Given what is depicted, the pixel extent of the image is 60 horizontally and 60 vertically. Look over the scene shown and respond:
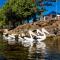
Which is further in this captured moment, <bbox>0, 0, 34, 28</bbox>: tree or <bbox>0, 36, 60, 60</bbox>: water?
<bbox>0, 0, 34, 28</bbox>: tree

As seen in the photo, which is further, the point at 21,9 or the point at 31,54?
the point at 21,9

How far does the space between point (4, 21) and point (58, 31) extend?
63.6 m

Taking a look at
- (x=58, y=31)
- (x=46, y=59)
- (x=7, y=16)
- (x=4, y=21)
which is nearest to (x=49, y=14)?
(x=7, y=16)

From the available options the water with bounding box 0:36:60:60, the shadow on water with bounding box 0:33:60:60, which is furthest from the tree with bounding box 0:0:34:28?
the shadow on water with bounding box 0:33:60:60

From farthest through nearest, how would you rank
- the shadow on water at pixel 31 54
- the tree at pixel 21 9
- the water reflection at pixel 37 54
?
the tree at pixel 21 9
the water reflection at pixel 37 54
the shadow on water at pixel 31 54

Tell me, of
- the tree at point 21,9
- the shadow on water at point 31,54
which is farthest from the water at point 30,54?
the tree at point 21,9

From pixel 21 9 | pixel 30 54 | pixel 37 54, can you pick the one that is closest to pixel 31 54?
pixel 30 54

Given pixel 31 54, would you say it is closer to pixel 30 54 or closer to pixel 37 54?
pixel 30 54

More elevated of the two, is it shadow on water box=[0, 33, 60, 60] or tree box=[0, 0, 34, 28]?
tree box=[0, 0, 34, 28]

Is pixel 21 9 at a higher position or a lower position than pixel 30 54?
higher

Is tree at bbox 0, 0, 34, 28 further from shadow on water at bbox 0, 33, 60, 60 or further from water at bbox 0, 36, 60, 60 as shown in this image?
shadow on water at bbox 0, 33, 60, 60

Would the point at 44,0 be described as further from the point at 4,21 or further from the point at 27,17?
the point at 4,21

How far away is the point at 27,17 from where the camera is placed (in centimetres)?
10575

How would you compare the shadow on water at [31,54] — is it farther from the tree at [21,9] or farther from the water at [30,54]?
the tree at [21,9]
